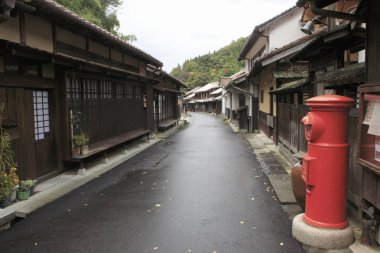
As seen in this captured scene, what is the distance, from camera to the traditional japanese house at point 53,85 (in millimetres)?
7489

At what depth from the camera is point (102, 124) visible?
12828 millimetres

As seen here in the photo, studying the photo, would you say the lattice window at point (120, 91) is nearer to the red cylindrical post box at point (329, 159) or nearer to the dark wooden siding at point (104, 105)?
the dark wooden siding at point (104, 105)

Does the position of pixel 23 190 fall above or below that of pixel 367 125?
below

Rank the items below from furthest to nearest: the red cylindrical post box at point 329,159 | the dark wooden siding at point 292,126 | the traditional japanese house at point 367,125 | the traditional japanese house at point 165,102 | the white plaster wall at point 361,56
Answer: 1. the traditional japanese house at point 165,102
2. the dark wooden siding at point 292,126
3. the white plaster wall at point 361,56
4. the red cylindrical post box at point 329,159
5. the traditional japanese house at point 367,125

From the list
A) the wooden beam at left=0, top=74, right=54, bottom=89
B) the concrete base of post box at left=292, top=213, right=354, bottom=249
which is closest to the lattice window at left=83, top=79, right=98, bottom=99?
the wooden beam at left=0, top=74, right=54, bottom=89

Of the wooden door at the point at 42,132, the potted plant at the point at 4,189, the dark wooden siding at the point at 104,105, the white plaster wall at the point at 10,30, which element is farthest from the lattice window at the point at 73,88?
the potted plant at the point at 4,189

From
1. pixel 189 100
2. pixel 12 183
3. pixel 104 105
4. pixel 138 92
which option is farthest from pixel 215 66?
pixel 12 183

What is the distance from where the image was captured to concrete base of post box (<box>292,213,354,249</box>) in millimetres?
4715

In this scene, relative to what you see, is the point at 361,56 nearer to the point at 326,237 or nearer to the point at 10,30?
the point at 326,237

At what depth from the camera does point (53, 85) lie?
9383mm

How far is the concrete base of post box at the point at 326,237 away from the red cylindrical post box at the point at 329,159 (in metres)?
0.10

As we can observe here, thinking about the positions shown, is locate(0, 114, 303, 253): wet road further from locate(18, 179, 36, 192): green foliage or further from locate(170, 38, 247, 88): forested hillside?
locate(170, 38, 247, 88): forested hillside

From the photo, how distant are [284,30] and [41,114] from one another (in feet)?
48.4

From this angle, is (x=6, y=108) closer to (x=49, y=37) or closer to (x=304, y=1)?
(x=49, y=37)
